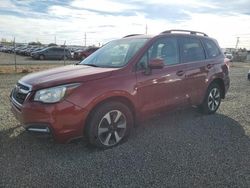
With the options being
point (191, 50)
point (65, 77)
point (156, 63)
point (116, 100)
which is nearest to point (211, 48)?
point (191, 50)

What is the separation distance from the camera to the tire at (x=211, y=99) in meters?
6.54

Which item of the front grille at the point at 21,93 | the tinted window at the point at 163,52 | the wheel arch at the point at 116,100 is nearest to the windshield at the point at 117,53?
the tinted window at the point at 163,52

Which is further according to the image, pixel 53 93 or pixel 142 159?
pixel 142 159

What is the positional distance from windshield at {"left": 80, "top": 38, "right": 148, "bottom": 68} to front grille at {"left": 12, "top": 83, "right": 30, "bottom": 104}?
4.30ft

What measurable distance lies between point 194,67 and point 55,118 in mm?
3119

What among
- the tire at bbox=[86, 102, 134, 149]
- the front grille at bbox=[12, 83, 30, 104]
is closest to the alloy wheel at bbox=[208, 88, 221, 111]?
the tire at bbox=[86, 102, 134, 149]

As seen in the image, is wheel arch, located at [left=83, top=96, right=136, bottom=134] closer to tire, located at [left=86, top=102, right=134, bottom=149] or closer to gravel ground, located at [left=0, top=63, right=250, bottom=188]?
tire, located at [left=86, top=102, right=134, bottom=149]

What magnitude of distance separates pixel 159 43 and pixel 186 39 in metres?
0.94

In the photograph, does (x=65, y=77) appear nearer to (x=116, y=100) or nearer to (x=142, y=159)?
(x=116, y=100)

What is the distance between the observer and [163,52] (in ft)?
17.6

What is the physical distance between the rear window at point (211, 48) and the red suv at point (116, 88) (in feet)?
0.36

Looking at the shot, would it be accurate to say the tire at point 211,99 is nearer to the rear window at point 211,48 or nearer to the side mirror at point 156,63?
the rear window at point 211,48

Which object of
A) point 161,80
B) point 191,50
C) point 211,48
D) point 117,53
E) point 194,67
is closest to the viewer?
point 161,80

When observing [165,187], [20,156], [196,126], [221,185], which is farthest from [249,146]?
[20,156]
